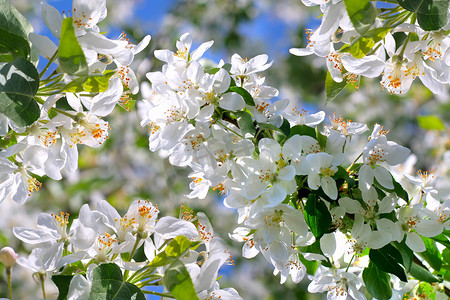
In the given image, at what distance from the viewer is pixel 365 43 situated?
40.9 inches

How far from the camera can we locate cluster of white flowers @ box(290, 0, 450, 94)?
3.37ft

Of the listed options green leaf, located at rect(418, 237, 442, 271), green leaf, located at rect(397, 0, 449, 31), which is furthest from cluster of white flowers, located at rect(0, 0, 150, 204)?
green leaf, located at rect(418, 237, 442, 271)

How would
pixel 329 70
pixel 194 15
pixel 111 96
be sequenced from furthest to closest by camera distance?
pixel 194 15 → pixel 329 70 → pixel 111 96

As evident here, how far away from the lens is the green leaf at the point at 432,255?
1.20 metres

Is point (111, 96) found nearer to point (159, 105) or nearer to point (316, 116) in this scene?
point (159, 105)

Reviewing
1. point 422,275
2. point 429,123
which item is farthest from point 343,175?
point 429,123

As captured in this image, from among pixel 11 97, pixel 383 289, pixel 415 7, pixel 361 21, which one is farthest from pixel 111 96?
pixel 383 289

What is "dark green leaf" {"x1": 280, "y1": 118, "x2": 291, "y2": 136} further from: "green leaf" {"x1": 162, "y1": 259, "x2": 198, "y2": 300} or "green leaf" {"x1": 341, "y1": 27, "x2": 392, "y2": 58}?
"green leaf" {"x1": 162, "y1": 259, "x2": 198, "y2": 300}

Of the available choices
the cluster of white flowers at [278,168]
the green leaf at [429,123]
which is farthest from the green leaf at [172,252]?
the green leaf at [429,123]

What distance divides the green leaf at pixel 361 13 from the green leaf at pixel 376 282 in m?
0.53

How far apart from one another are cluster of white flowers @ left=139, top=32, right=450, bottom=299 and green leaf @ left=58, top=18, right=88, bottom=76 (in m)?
0.23

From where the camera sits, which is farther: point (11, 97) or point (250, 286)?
point (250, 286)

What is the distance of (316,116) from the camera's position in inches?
48.4

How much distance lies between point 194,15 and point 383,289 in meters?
4.08
